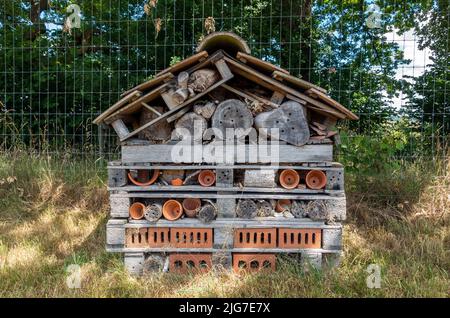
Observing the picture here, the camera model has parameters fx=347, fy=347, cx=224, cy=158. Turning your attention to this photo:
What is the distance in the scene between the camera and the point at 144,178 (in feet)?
10.0

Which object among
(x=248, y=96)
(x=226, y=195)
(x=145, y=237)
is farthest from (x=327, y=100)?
(x=145, y=237)

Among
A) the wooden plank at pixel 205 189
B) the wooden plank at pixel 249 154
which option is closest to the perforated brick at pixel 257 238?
the wooden plank at pixel 205 189

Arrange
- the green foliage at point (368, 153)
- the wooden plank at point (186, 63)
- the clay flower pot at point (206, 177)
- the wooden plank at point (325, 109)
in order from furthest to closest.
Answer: the green foliage at point (368, 153), the clay flower pot at point (206, 177), the wooden plank at point (325, 109), the wooden plank at point (186, 63)

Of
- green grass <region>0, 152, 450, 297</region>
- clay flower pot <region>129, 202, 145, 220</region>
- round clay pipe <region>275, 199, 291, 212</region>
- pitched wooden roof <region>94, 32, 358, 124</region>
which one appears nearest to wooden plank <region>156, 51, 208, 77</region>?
pitched wooden roof <region>94, 32, 358, 124</region>

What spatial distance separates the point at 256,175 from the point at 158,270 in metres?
1.15

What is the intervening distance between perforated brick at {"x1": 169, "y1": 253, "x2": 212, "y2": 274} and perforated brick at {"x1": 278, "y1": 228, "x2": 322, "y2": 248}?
2.06 feet

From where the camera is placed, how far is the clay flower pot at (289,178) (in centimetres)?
295

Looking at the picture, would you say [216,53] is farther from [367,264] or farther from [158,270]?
[367,264]

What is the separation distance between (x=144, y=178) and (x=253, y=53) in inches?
144

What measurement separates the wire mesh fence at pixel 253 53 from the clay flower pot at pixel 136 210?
1942mm

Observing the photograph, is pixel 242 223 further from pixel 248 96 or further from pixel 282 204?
pixel 248 96

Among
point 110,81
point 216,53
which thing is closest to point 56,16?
point 110,81

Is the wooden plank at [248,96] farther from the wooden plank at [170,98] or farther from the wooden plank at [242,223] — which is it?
the wooden plank at [242,223]
